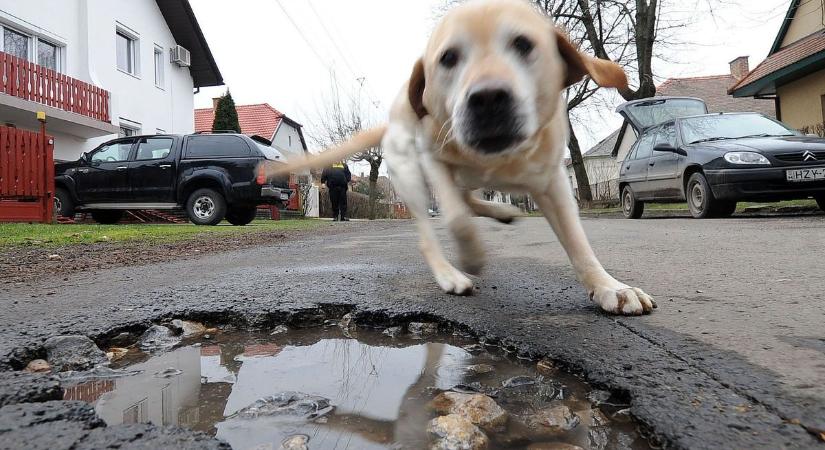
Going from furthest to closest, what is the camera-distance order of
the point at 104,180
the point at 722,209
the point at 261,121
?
the point at 261,121 < the point at 104,180 < the point at 722,209

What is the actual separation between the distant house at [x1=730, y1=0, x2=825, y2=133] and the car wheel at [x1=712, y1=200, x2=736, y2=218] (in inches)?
249

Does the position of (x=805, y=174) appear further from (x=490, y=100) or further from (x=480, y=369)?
(x=480, y=369)

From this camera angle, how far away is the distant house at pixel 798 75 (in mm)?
13375

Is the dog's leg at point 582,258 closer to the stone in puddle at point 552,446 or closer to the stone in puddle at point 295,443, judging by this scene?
the stone in puddle at point 552,446

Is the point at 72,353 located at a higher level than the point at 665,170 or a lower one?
lower

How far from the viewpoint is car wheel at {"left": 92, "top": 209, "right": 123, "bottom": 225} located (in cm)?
1162

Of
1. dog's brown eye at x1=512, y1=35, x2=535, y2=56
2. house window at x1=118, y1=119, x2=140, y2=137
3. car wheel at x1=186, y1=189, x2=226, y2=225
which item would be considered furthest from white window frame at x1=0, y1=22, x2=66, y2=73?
dog's brown eye at x1=512, y1=35, x2=535, y2=56

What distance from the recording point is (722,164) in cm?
712

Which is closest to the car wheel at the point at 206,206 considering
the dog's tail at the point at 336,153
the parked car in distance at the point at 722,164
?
the dog's tail at the point at 336,153

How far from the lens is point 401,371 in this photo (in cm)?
147

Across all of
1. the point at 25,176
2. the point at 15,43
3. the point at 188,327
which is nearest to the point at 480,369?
the point at 188,327

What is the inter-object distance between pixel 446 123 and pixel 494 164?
25cm

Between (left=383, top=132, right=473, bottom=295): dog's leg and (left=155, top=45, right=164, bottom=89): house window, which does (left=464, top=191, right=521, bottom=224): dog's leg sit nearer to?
(left=383, top=132, right=473, bottom=295): dog's leg

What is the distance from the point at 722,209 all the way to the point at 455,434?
784 centimetres
